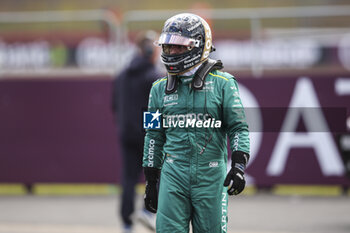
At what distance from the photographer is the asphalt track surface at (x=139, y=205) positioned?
888 centimetres

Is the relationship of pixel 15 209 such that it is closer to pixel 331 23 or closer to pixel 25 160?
pixel 25 160

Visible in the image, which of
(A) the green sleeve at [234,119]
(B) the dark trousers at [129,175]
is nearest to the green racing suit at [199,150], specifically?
(A) the green sleeve at [234,119]

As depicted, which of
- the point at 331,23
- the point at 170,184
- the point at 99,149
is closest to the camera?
the point at 170,184

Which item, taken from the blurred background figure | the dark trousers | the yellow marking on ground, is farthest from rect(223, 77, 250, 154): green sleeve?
the yellow marking on ground

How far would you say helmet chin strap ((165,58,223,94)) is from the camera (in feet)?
16.5

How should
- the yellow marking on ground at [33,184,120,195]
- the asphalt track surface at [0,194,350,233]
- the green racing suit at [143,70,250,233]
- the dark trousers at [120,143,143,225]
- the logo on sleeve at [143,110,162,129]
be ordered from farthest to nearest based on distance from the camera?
the yellow marking on ground at [33,184,120,195], the asphalt track surface at [0,194,350,233], the dark trousers at [120,143,143,225], the logo on sleeve at [143,110,162,129], the green racing suit at [143,70,250,233]

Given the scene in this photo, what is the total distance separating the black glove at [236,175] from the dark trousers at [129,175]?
361 cm

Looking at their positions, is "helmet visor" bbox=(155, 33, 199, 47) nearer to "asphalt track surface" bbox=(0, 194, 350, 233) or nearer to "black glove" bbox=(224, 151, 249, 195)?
"black glove" bbox=(224, 151, 249, 195)

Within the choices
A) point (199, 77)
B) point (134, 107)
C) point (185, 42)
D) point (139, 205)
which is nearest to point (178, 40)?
point (185, 42)

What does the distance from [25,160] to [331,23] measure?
6.45 m

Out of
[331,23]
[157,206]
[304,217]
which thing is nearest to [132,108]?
[304,217]

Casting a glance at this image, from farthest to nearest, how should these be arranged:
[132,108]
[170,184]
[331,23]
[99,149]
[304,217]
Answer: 1. [331,23]
2. [99,149]
3. [304,217]
4. [132,108]
5. [170,184]

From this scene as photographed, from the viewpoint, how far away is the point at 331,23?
1430 centimetres

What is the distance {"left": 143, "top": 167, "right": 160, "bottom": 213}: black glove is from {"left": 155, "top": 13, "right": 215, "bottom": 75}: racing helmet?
2.38 ft
